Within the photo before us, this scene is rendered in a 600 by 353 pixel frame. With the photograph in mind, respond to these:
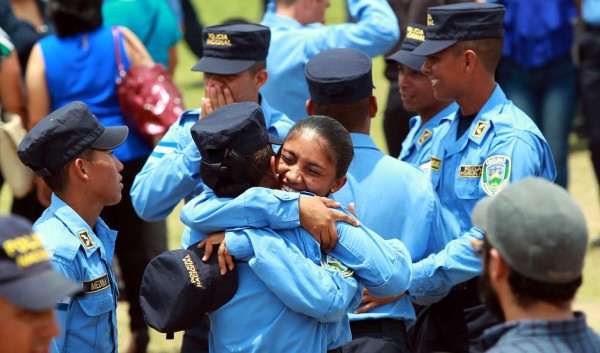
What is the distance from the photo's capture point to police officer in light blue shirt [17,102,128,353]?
368cm

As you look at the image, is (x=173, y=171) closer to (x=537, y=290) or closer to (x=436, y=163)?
(x=436, y=163)

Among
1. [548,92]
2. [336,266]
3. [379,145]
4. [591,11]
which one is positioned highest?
[336,266]

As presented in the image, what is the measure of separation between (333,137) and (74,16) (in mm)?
2752

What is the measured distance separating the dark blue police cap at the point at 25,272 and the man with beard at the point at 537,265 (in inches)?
41.7

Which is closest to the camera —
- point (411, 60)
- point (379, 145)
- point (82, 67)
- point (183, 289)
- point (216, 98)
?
point (183, 289)

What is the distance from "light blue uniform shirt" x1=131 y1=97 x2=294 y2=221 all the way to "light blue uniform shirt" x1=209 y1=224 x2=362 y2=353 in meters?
1.17

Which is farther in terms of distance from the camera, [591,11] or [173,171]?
[591,11]

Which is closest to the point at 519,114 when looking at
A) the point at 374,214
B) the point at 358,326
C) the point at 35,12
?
the point at 374,214

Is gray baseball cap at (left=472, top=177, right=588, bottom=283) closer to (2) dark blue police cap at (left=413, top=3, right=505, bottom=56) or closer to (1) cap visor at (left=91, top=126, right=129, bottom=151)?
(1) cap visor at (left=91, top=126, right=129, bottom=151)

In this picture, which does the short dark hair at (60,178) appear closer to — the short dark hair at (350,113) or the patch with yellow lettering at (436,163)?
the short dark hair at (350,113)

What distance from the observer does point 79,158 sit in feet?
12.9

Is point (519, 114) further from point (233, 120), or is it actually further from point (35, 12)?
point (35, 12)

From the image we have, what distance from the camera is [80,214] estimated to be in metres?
3.93

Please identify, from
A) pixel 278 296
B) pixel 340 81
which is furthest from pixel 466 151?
pixel 278 296
